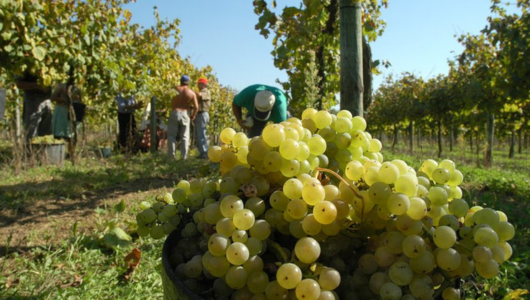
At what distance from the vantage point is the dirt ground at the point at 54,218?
9.73 feet

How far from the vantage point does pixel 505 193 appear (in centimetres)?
584

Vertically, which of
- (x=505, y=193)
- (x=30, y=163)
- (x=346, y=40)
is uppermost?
(x=346, y=40)

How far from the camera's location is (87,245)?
295 centimetres

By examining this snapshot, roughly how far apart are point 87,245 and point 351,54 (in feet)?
8.63

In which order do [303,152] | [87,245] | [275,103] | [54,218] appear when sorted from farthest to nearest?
[275,103] → [54,218] → [87,245] → [303,152]

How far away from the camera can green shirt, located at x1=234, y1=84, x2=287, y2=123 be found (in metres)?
4.81

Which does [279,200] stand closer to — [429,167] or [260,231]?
[260,231]

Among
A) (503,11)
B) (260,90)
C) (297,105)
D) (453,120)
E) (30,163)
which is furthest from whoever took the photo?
(453,120)

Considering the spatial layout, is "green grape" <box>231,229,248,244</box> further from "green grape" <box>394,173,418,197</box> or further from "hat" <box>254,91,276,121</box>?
"hat" <box>254,91,276,121</box>

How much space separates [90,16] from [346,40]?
563 cm

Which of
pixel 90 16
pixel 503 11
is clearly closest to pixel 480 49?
pixel 503 11

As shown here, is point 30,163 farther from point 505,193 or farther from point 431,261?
point 505,193

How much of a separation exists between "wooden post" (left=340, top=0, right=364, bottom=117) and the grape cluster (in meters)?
1.37

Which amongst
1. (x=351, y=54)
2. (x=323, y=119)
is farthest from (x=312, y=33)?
(x=323, y=119)
